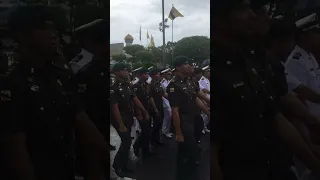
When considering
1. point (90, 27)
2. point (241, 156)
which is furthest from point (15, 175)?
point (241, 156)

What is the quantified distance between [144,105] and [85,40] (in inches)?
150

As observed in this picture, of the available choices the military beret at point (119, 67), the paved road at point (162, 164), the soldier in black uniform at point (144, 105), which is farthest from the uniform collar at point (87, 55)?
the soldier in black uniform at point (144, 105)

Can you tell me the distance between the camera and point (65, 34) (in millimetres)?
2090

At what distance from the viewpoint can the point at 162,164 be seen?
16.8ft

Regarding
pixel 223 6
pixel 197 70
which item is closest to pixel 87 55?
pixel 223 6

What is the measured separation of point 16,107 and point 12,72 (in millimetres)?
195

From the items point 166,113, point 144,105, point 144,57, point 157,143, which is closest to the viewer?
point 144,57

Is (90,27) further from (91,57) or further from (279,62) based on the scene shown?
(279,62)

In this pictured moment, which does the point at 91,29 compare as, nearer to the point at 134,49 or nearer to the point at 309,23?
the point at 309,23

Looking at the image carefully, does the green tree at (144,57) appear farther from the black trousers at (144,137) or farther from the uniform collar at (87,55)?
the uniform collar at (87,55)

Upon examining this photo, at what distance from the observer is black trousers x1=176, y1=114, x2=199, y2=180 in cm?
472

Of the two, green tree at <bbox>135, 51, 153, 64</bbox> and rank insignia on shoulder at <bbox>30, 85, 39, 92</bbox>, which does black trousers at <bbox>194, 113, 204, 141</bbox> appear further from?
rank insignia on shoulder at <bbox>30, 85, 39, 92</bbox>

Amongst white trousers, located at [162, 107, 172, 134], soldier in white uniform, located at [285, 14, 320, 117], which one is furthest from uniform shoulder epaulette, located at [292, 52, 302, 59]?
white trousers, located at [162, 107, 172, 134]

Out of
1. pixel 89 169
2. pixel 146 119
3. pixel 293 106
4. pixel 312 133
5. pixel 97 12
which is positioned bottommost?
pixel 146 119
